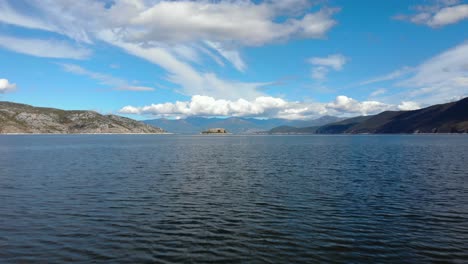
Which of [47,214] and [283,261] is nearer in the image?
[283,261]

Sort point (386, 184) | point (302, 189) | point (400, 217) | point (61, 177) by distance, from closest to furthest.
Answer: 1. point (400, 217)
2. point (302, 189)
3. point (386, 184)
4. point (61, 177)

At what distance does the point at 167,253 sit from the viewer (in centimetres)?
2477

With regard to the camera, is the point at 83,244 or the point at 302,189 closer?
the point at 83,244

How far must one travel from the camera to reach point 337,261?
77.2 feet

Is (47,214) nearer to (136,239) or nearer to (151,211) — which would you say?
(151,211)

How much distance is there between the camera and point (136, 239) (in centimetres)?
2791

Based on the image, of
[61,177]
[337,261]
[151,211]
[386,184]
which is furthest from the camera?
[61,177]

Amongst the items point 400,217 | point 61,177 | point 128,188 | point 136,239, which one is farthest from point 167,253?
point 61,177

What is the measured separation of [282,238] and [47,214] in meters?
26.3

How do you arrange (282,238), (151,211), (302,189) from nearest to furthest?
1. (282,238)
2. (151,211)
3. (302,189)

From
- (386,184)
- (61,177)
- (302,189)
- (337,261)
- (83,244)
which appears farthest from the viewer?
(61,177)

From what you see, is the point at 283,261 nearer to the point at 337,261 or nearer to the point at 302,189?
the point at 337,261

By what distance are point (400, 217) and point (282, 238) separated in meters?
15.4

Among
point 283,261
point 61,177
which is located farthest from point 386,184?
point 61,177
